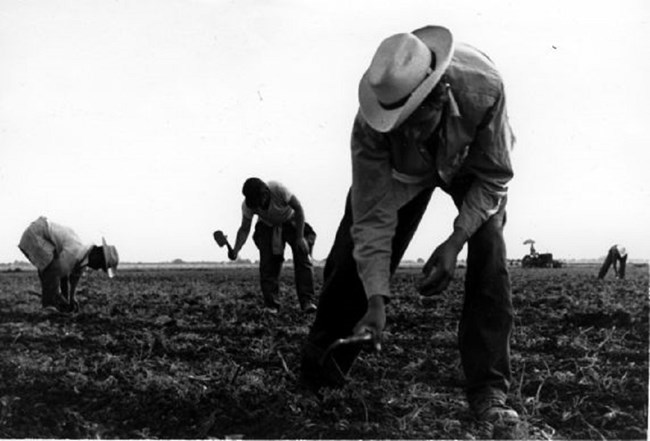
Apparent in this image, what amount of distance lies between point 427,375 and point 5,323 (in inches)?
167

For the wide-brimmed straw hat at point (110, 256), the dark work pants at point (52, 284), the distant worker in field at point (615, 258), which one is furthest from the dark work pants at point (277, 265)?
the distant worker in field at point (615, 258)

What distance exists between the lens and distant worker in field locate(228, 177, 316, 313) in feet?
24.5

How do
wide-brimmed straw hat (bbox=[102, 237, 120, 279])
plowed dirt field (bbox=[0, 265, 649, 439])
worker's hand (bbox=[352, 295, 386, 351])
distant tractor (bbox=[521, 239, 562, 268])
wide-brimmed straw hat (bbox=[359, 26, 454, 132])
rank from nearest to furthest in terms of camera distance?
wide-brimmed straw hat (bbox=[359, 26, 454, 132])
worker's hand (bbox=[352, 295, 386, 351])
plowed dirt field (bbox=[0, 265, 649, 439])
wide-brimmed straw hat (bbox=[102, 237, 120, 279])
distant tractor (bbox=[521, 239, 562, 268])

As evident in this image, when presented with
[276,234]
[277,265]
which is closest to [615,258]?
[277,265]

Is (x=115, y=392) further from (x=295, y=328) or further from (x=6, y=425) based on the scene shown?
(x=295, y=328)

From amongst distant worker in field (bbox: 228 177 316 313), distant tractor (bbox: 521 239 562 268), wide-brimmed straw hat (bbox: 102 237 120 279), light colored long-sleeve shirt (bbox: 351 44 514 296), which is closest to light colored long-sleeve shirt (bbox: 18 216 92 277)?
wide-brimmed straw hat (bbox: 102 237 120 279)

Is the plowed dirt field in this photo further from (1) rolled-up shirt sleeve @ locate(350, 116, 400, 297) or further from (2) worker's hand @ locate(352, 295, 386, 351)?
(1) rolled-up shirt sleeve @ locate(350, 116, 400, 297)

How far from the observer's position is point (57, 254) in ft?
26.9

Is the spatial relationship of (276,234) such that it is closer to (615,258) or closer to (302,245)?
(302,245)

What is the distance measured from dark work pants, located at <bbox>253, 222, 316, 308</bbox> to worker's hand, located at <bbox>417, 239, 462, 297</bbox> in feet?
14.6

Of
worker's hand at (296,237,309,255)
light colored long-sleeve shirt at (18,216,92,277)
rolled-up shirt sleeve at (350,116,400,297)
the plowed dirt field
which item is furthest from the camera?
light colored long-sleeve shirt at (18,216,92,277)

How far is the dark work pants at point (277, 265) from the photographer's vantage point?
7676 mm

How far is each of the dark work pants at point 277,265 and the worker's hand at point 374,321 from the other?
4.39 meters

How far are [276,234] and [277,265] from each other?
312mm
